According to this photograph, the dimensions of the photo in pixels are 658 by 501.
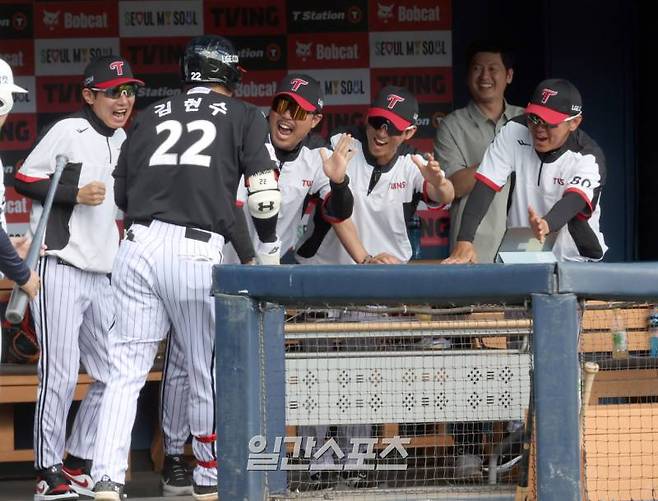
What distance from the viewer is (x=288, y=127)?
17.1 ft

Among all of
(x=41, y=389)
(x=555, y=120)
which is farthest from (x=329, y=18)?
(x=41, y=389)

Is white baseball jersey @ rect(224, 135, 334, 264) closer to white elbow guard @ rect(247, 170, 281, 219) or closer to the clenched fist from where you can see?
the clenched fist

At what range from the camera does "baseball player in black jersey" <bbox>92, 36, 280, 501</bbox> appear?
4090 millimetres

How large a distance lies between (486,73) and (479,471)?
2752 millimetres

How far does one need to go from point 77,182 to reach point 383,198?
1246mm

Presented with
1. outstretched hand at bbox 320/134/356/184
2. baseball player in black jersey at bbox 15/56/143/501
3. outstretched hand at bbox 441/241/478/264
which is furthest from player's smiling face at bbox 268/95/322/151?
outstretched hand at bbox 441/241/478/264

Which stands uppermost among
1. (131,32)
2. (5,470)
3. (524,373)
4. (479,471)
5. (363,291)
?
(131,32)

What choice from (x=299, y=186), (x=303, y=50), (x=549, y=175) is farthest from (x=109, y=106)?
(x=549, y=175)

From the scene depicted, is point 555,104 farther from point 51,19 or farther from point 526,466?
point 51,19

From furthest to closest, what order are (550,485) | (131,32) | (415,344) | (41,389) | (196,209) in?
(131,32)
(41,389)
(196,209)
(415,344)
(550,485)

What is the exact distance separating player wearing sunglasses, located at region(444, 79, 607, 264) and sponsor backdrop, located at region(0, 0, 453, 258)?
1.26 meters

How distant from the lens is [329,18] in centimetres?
636

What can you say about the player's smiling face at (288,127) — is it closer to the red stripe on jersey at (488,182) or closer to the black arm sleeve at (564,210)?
the red stripe on jersey at (488,182)

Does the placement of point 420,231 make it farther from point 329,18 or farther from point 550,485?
point 550,485
